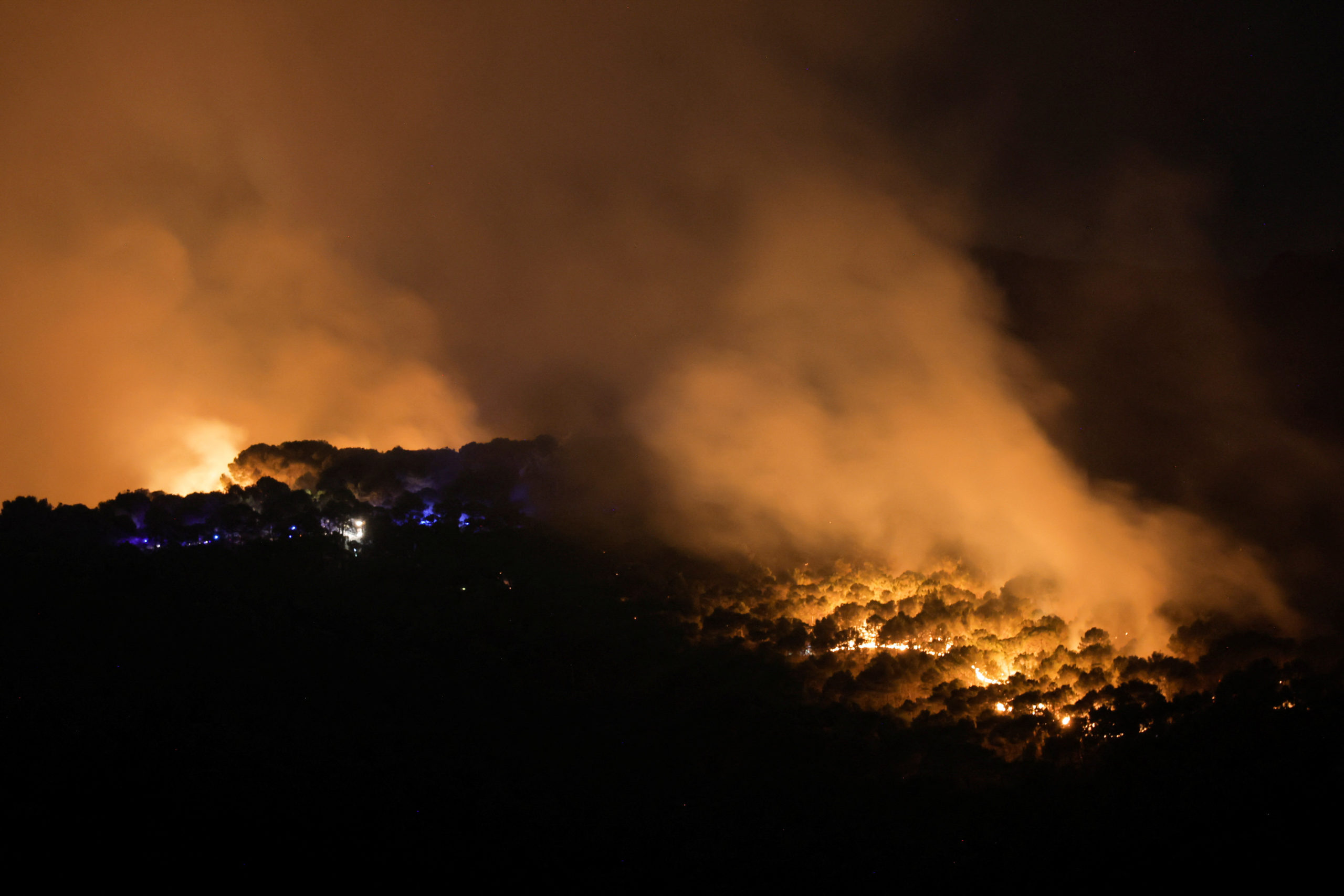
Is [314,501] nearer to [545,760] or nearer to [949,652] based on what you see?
[545,760]

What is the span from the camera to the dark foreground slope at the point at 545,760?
9.02m

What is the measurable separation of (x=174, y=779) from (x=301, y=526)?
23.6 feet

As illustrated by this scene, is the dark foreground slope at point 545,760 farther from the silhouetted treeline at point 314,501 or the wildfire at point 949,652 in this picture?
the silhouetted treeline at point 314,501

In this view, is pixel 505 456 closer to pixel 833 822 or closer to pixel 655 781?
pixel 655 781

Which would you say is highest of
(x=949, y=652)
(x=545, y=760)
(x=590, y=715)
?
(x=949, y=652)

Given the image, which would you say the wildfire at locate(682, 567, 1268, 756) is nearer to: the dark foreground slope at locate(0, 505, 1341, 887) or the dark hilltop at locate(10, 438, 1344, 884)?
the dark hilltop at locate(10, 438, 1344, 884)

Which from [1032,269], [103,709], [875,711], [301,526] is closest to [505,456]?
[301,526]

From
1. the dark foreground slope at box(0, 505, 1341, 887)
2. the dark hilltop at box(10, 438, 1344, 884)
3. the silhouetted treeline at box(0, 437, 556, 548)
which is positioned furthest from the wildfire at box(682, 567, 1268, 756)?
the silhouetted treeline at box(0, 437, 556, 548)

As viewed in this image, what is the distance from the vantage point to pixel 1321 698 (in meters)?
10.6

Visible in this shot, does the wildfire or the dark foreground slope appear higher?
the wildfire

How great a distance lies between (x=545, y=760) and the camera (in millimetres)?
10633

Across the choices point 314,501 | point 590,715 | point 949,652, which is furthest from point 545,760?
point 314,501

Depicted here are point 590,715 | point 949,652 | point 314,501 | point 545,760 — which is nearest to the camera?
point 545,760

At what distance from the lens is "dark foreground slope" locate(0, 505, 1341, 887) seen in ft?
29.6
